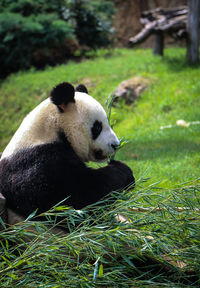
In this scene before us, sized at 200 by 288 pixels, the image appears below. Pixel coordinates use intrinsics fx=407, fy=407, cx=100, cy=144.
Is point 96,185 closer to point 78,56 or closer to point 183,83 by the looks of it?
point 183,83

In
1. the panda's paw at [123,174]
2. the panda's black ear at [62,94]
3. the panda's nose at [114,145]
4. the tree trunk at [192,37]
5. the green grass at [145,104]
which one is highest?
the panda's black ear at [62,94]

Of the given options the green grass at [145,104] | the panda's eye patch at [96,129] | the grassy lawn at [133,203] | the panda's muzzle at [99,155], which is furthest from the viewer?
the green grass at [145,104]

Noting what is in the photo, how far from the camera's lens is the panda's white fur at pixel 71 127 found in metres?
2.61

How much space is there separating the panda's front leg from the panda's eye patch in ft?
0.77

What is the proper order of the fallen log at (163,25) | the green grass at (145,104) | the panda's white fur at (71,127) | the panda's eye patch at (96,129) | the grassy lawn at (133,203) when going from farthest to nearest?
1. the fallen log at (163,25)
2. the green grass at (145,104)
3. the panda's eye patch at (96,129)
4. the panda's white fur at (71,127)
5. the grassy lawn at (133,203)

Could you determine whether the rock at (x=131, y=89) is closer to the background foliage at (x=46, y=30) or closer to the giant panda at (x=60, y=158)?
the background foliage at (x=46, y=30)

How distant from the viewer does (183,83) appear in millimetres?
8961

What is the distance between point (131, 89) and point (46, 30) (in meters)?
5.52

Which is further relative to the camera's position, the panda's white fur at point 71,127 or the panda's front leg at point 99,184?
the panda's white fur at point 71,127

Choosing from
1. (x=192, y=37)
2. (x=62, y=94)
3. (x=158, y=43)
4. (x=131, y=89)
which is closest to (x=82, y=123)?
(x=62, y=94)

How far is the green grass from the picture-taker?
5.12 meters

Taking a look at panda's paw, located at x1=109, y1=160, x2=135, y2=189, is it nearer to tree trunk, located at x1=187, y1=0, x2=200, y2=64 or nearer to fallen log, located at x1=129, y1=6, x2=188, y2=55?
tree trunk, located at x1=187, y1=0, x2=200, y2=64

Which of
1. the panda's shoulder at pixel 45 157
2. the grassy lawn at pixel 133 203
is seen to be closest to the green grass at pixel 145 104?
the grassy lawn at pixel 133 203

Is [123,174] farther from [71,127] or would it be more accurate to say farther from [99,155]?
[71,127]
